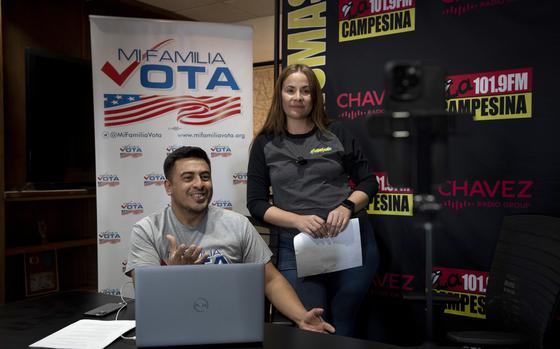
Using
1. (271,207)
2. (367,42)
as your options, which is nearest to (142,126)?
(271,207)

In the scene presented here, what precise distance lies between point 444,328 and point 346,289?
2.31 feet

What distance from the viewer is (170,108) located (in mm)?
3043

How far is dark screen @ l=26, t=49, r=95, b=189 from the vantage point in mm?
3479

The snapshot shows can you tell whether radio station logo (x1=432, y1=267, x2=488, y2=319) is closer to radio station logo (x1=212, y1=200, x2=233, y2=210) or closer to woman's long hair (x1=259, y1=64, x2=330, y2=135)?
woman's long hair (x1=259, y1=64, x2=330, y2=135)

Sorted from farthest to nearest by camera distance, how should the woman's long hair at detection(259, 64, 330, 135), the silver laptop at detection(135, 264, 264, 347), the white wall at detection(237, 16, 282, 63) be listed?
the white wall at detection(237, 16, 282, 63), the woman's long hair at detection(259, 64, 330, 135), the silver laptop at detection(135, 264, 264, 347)

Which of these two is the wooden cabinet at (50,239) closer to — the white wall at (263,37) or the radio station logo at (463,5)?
the white wall at (263,37)

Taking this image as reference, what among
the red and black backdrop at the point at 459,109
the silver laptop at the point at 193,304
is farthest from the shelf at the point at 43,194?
the silver laptop at the point at 193,304

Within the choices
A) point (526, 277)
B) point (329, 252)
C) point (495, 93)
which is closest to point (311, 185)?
point (329, 252)

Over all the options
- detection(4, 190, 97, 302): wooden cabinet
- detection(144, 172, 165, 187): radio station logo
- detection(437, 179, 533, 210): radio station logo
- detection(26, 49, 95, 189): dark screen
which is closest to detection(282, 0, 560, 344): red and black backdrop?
detection(437, 179, 533, 210): radio station logo

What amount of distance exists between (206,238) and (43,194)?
7.41ft

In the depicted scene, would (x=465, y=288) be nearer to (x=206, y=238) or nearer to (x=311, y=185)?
(x=311, y=185)

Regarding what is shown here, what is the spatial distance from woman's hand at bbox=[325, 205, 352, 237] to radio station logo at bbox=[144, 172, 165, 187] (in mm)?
1466

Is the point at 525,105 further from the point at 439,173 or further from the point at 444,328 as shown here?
the point at 439,173

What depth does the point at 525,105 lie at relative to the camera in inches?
87.0
